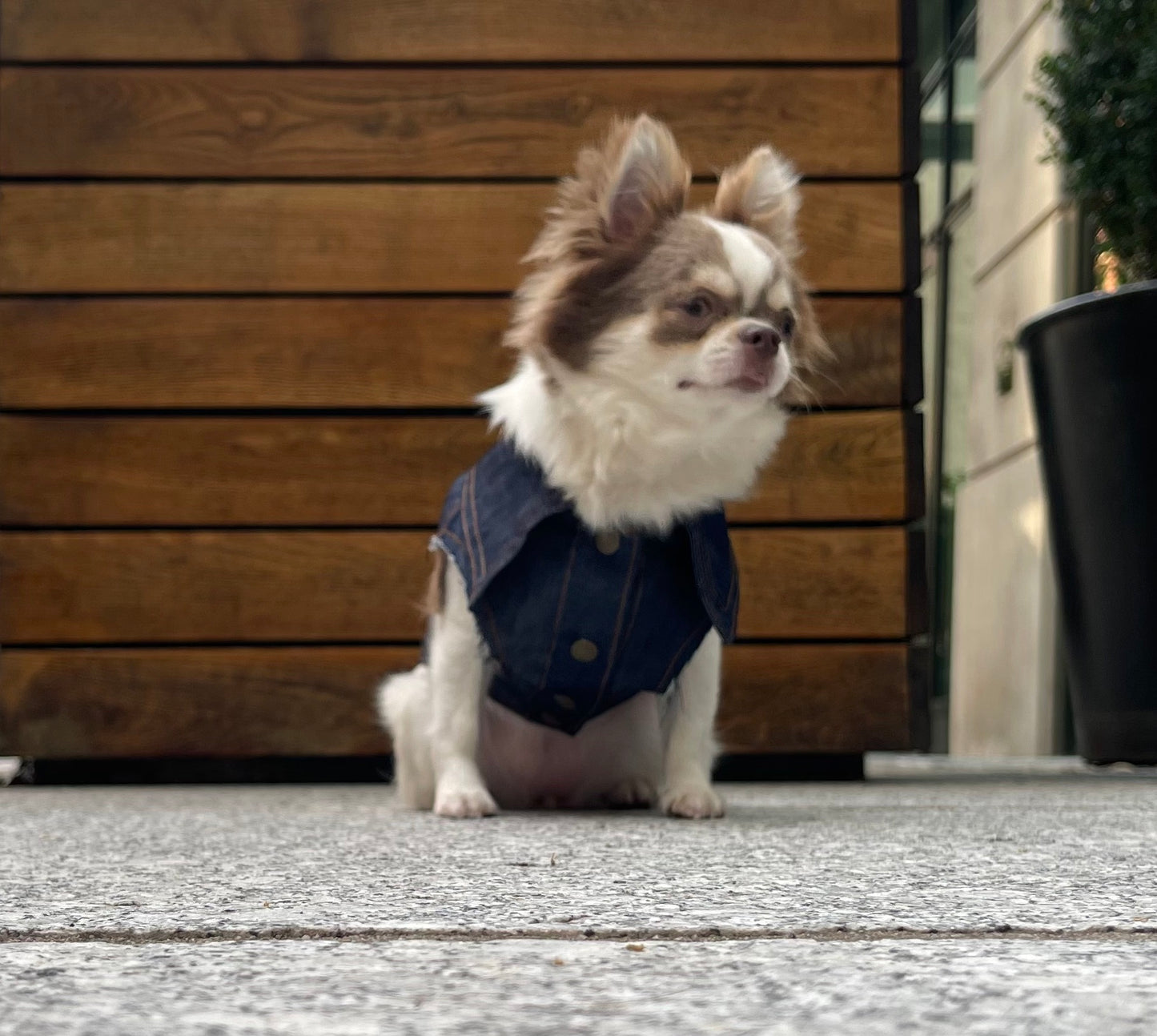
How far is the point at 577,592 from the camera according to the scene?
212cm

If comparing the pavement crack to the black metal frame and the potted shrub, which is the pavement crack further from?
the black metal frame

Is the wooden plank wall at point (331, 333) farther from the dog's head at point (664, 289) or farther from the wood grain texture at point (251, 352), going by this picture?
the dog's head at point (664, 289)

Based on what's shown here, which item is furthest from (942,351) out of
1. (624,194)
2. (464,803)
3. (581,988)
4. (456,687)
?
(581,988)

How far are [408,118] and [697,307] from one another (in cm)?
125

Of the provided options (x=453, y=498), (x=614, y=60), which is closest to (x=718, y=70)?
(x=614, y=60)

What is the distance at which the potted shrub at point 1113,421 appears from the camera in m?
2.85

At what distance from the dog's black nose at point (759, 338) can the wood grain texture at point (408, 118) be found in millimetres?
1138

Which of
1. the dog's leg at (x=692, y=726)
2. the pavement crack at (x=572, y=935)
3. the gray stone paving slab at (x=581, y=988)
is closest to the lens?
the gray stone paving slab at (x=581, y=988)

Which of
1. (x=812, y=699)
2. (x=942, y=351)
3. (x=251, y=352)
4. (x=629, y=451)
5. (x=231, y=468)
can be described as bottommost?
(x=812, y=699)

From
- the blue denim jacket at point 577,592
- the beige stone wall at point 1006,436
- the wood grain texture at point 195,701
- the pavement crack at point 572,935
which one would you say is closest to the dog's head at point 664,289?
the blue denim jacket at point 577,592

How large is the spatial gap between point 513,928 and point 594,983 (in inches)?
8.2

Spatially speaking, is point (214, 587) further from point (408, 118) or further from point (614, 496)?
point (614, 496)

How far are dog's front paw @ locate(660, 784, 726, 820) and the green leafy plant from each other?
1669 millimetres

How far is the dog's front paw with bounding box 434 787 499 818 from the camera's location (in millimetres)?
2129
